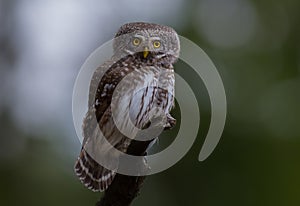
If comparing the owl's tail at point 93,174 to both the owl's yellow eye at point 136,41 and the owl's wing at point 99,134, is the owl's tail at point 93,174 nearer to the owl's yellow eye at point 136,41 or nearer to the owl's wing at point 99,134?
the owl's wing at point 99,134

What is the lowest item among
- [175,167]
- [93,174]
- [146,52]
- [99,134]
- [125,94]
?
[175,167]

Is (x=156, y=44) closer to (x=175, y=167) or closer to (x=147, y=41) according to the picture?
(x=147, y=41)

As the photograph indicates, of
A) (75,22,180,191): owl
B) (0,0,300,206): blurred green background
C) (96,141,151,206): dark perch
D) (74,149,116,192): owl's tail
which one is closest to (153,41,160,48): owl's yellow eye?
(75,22,180,191): owl

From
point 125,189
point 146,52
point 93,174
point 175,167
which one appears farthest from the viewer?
point 175,167

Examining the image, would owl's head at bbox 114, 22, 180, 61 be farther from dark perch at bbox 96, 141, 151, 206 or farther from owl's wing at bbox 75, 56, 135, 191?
dark perch at bbox 96, 141, 151, 206

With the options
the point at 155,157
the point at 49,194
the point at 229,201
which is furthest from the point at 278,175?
the point at 155,157

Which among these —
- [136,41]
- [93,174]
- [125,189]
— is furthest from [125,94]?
[125,189]
